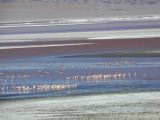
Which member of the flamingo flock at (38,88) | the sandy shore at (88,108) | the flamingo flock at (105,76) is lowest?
the sandy shore at (88,108)

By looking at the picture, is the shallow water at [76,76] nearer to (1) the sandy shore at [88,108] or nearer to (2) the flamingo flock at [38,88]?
(2) the flamingo flock at [38,88]

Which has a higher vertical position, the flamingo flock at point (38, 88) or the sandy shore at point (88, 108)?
the flamingo flock at point (38, 88)

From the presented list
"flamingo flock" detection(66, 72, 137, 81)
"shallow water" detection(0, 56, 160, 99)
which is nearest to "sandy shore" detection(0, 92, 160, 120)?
"shallow water" detection(0, 56, 160, 99)

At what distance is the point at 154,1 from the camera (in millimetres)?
14477

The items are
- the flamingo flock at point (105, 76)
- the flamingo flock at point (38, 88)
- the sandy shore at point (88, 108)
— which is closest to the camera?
the sandy shore at point (88, 108)

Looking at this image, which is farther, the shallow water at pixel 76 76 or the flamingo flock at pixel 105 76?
the flamingo flock at pixel 105 76

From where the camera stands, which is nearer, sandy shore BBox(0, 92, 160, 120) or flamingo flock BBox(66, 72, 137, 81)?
sandy shore BBox(0, 92, 160, 120)

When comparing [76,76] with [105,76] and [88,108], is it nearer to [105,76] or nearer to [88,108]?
[105,76]

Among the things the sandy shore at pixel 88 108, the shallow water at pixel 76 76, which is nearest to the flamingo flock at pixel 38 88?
the shallow water at pixel 76 76

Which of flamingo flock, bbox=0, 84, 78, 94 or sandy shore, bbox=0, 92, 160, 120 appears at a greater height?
flamingo flock, bbox=0, 84, 78, 94

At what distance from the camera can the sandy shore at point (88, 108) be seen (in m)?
6.88

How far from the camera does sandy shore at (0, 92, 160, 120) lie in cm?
688

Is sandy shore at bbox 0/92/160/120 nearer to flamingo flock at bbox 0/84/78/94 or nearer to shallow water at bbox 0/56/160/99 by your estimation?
shallow water at bbox 0/56/160/99

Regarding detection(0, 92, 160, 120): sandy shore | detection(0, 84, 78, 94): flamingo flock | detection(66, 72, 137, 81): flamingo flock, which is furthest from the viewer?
detection(66, 72, 137, 81): flamingo flock
